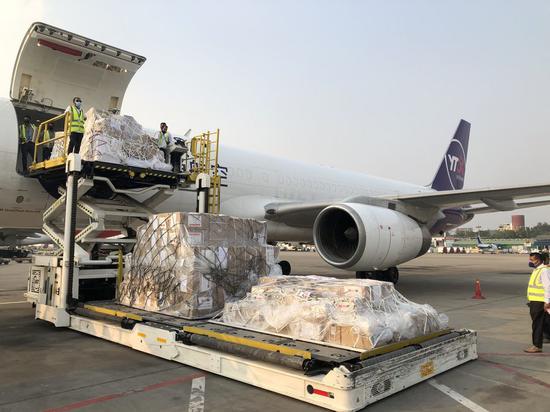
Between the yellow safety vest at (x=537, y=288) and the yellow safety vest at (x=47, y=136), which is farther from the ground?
the yellow safety vest at (x=47, y=136)

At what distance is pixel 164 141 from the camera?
25.8ft

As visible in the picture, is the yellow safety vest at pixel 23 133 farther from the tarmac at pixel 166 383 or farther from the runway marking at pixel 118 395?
the runway marking at pixel 118 395

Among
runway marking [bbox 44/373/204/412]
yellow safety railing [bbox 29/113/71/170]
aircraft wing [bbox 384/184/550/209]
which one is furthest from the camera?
aircraft wing [bbox 384/184/550/209]

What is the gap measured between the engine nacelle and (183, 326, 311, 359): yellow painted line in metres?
4.71

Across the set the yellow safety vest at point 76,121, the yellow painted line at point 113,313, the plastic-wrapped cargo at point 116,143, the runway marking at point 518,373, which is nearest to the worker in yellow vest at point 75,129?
the yellow safety vest at point 76,121

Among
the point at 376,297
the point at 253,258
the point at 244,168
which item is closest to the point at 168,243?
the point at 253,258

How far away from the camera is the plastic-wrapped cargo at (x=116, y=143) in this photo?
21.4 feet

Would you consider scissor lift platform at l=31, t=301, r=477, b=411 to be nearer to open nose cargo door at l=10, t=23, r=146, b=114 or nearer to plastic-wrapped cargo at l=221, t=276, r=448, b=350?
plastic-wrapped cargo at l=221, t=276, r=448, b=350

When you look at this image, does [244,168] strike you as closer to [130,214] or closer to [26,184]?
[130,214]

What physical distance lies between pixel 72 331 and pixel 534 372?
5.73m

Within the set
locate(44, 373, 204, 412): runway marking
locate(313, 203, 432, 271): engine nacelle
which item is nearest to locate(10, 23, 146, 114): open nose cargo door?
locate(313, 203, 432, 271): engine nacelle

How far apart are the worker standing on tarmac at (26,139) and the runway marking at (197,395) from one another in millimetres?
5265

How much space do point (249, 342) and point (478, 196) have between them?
810 centimetres

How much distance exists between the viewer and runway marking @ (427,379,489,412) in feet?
11.1
